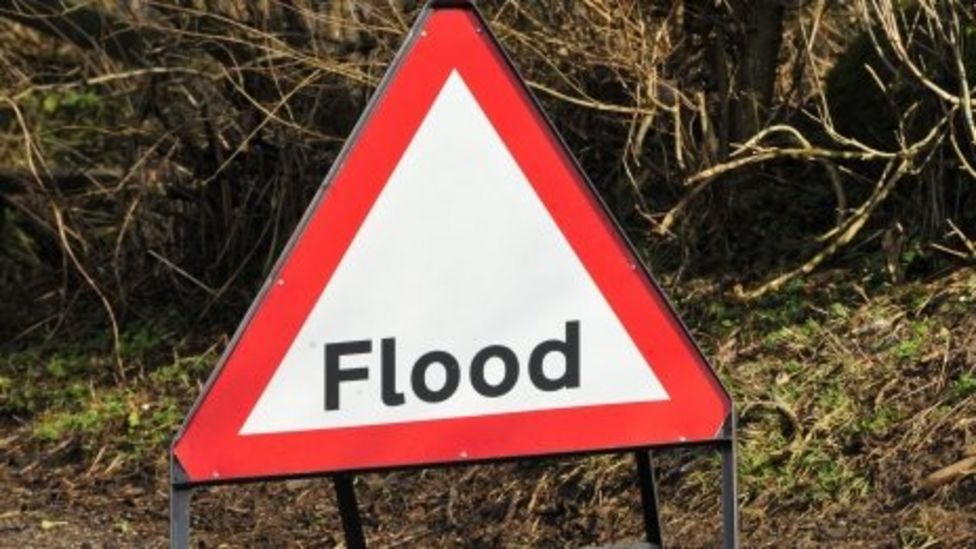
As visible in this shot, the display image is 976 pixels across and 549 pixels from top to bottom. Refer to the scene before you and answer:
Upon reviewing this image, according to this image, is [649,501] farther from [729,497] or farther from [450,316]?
[450,316]

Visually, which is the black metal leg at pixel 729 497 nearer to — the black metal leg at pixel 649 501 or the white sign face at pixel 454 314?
the white sign face at pixel 454 314

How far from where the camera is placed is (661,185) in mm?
8984

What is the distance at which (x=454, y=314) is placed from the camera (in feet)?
13.7

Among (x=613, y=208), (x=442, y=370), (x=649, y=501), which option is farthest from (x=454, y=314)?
(x=613, y=208)

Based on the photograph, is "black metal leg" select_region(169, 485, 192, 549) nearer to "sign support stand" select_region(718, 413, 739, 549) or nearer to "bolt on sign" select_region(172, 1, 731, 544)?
"bolt on sign" select_region(172, 1, 731, 544)

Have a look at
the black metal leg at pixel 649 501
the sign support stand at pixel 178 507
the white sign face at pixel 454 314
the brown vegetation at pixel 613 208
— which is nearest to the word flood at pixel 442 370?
the white sign face at pixel 454 314

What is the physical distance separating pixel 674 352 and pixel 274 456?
84 centimetres

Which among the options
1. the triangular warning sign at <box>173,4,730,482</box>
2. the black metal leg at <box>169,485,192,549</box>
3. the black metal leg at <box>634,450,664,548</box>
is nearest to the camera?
the black metal leg at <box>169,485,192,549</box>

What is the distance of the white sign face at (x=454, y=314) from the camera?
413 cm

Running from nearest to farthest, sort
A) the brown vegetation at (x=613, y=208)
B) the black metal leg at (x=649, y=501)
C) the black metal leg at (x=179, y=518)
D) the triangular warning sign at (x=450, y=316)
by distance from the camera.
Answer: the black metal leg at (x=179, y=518) < the triangular warning sign at (x=450, y=316) < the black metal leg at (x=649, y=501) < the brown vegetation at (x=613, y=208)

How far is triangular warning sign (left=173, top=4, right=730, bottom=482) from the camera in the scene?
411 cm

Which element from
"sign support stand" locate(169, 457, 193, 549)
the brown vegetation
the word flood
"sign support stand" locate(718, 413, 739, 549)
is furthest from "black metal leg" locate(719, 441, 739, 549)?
the brown vegetation

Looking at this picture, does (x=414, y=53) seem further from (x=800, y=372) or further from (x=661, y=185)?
(x=661, y=185)

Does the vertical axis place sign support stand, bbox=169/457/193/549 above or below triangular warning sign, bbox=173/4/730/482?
below
